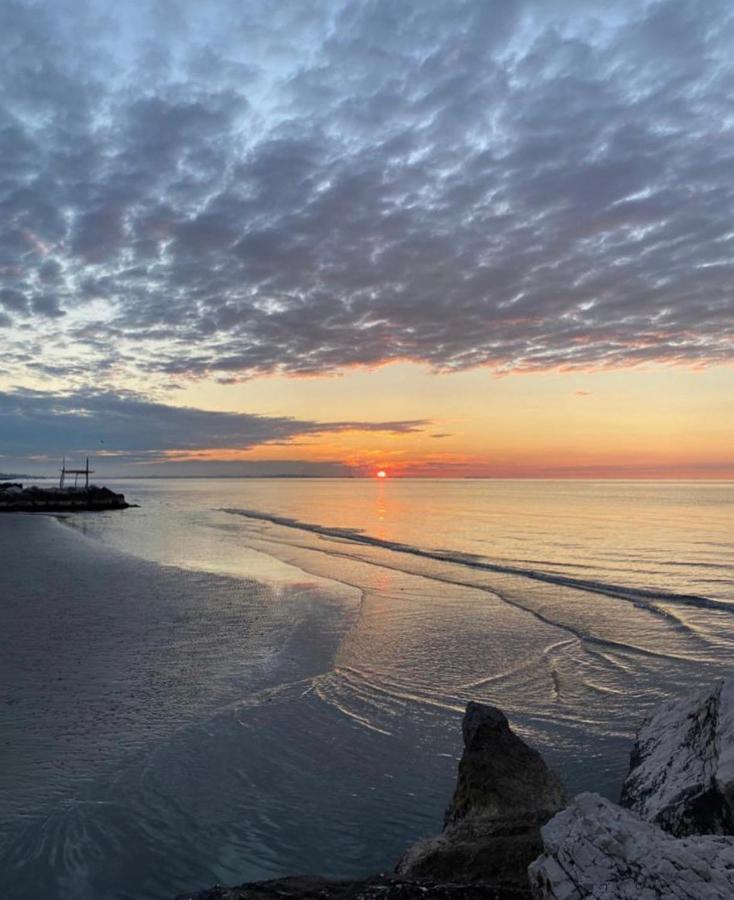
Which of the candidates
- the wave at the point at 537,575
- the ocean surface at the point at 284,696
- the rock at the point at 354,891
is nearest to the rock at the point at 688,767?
the rock at the point at 354,891

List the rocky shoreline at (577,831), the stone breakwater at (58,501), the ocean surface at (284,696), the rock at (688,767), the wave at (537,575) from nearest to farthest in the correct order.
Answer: the rocky shoreline at (577,831)
the rock at (688,767)
the ocean surface at (284,696)
the wave at (537,575)
the stone breakwater at (58,501)

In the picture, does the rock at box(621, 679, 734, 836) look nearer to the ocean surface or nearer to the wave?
the ocean surface

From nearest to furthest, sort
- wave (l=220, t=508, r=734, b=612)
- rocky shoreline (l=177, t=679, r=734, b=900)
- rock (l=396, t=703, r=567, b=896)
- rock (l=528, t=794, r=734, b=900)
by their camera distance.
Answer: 1. rock (l=528, t=794, r=734, b=900)
2. rocky shoreline (l=177, t=679, r=734, b=900)
3. rock (l=396, t=703, r=567, b=896)
4. wave (l=220, t=508, r=734, b=612)

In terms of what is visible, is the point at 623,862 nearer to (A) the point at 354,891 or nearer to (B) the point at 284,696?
(A) the point at 354,891

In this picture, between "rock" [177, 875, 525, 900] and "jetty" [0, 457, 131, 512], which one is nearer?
"rock" [177, 875, 525, 900]

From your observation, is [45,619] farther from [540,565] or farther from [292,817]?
[540,565]

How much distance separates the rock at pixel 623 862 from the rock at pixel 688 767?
2.78 feet

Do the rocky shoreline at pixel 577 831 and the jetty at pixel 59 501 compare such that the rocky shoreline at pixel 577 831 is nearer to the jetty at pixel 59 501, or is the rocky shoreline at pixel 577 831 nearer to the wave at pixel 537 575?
the wave at pixel 537 575

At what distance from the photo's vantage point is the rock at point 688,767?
443 centimetres

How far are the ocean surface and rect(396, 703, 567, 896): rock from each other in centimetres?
93

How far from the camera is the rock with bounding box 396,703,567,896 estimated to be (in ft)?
15.1

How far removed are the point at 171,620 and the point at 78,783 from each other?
871 centimetres

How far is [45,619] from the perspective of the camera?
14945mm

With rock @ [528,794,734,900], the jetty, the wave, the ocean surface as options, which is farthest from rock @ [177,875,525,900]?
the jetty
